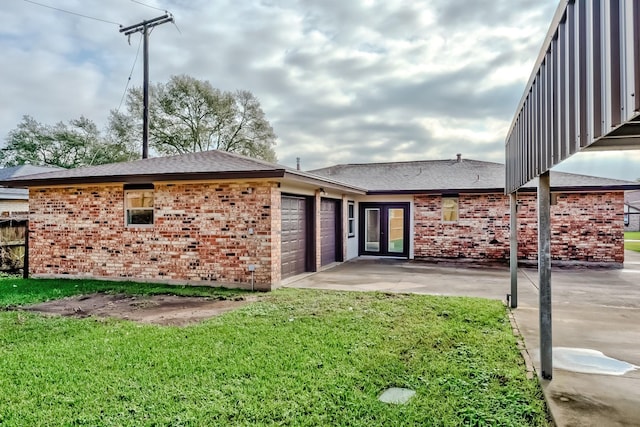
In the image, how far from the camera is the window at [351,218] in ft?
48.5

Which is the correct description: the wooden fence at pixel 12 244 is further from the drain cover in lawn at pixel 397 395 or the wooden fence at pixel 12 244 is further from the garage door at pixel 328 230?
the drain cover in lawn at pixel 397 395

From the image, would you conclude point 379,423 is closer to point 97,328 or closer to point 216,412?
point 216,412

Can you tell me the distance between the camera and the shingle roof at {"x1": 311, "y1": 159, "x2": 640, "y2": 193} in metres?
13.3

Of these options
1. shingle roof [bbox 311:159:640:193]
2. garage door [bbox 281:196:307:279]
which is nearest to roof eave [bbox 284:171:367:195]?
garage door [bbox 281:196:307:279]

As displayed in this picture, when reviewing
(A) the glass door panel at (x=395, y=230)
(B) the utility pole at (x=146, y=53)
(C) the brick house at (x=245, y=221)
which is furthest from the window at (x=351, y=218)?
(B) the utility pole at (x=146, y=53)

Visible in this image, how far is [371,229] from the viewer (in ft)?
52.1

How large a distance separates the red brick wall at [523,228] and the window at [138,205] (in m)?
9.41

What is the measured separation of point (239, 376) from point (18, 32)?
1627cm

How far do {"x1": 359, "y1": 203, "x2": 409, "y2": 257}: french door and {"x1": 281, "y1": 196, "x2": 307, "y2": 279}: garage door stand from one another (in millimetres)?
5061

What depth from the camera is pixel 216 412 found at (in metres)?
3.23

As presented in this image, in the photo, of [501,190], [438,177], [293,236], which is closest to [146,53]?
[293,236]

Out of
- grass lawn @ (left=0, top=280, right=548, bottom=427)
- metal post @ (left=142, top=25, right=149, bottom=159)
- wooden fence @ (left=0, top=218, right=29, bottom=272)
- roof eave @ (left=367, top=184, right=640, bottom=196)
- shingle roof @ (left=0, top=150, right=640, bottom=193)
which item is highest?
metal post @ (left=142, top=25, right=149, bottom=159)

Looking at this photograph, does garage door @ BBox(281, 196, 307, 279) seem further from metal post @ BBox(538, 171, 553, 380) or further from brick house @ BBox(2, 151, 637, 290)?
Result: metal post @ BBox(538, 171, 553, 380)

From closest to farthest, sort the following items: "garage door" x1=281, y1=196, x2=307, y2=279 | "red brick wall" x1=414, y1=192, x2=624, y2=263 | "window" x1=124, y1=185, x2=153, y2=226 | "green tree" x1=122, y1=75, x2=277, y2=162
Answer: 1. "window" x1=124, y1=185, x2=153, y2=226
2. "garage door" x1=281, y1=196, x2=307, y2=279
3. "red brick wall" x1=414, y1=192, x2=624, y2=263
4. "green tree" x1=122, y1=75, x2=277, y2=162
